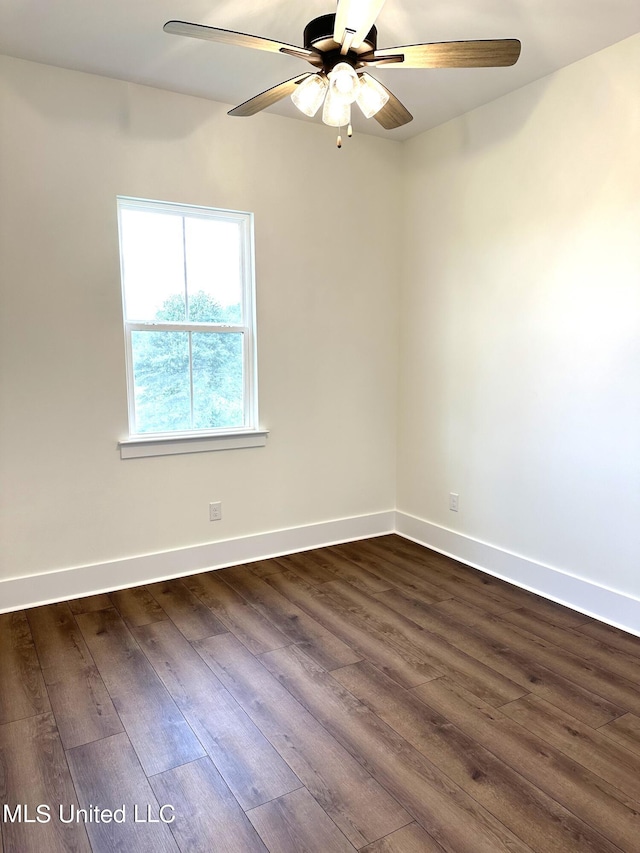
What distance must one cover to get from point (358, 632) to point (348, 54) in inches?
92.0

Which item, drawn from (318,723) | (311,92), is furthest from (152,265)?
(318,723)

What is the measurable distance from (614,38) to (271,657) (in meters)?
3.13

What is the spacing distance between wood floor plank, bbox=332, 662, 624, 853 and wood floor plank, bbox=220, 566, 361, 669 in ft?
0.50

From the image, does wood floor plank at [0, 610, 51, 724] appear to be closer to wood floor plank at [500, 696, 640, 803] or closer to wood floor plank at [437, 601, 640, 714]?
wood floor plank at [500, 696, 640, 803]

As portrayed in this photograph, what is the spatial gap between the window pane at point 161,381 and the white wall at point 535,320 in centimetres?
159

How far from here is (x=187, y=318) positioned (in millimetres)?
3240

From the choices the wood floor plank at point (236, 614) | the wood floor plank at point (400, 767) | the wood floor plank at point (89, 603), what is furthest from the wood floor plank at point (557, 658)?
the wood floor plank at point (89, 603)

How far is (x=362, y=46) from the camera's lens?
5.55 feet

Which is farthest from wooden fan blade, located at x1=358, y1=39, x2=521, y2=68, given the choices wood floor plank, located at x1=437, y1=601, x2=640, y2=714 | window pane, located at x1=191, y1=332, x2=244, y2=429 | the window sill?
wood floor plank, located at x1=437, y1=601, x2=640, y2=714

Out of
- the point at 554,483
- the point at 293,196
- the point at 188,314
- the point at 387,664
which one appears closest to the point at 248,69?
the point at 293,196

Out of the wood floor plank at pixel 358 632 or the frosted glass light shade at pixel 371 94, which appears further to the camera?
the wood floor plank at pixel 358 632

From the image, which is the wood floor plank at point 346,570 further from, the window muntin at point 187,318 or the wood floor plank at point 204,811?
the wood floor plank at point 204,811

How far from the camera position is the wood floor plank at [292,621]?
97.0 inches

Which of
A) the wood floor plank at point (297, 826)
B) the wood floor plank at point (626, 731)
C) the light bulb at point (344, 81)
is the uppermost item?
the light bulb at point (344, 81)
